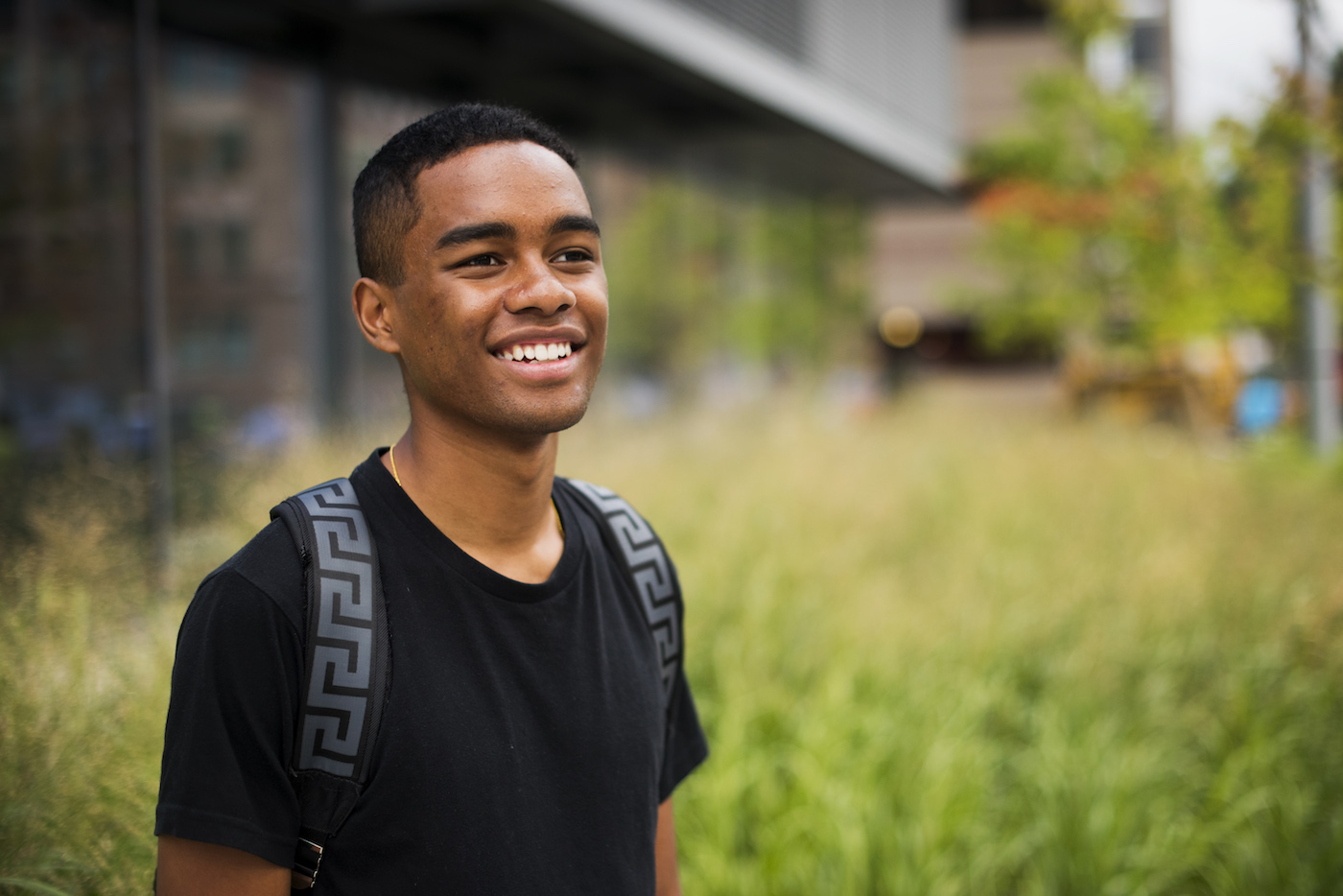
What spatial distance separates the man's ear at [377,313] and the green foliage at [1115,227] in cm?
762

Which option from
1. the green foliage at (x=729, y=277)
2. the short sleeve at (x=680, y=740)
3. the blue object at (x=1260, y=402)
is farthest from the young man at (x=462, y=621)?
the blue object at (x=1260, y=402)

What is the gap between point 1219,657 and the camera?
500 centimetres

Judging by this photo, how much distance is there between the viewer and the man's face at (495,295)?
4.43 ft

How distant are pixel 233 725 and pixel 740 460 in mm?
7342

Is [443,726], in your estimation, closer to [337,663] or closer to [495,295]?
[337,663]

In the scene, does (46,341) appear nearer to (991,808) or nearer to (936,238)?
(991,808)

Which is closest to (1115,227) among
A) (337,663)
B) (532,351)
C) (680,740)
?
(680,740)

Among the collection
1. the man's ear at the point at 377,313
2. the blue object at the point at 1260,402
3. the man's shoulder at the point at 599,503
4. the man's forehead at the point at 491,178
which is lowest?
the man's shoulder at the point at 599,503

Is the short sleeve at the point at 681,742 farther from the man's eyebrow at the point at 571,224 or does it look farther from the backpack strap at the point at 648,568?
the man's eyebrow at the point at 571,224

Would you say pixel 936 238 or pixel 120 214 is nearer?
pixel 120 214

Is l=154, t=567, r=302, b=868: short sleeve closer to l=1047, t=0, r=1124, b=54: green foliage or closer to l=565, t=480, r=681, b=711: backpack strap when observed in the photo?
l=565, t=480, r=681, b=711: backpack strap

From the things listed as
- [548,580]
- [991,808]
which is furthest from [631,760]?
[991,808]

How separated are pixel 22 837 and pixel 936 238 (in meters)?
28.9

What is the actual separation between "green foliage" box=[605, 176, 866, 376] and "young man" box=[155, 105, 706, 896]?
29.9ft
